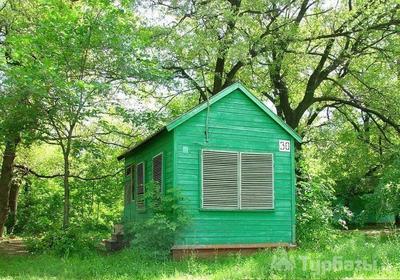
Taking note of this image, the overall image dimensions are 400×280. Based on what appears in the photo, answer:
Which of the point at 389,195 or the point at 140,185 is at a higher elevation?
the point at 140,185

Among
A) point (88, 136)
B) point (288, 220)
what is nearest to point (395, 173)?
point (288, 220)

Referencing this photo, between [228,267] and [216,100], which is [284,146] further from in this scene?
[228,267]

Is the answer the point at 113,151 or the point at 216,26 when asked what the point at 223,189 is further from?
the point at 113,151

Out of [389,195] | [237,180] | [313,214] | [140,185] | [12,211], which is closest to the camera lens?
[237,180]

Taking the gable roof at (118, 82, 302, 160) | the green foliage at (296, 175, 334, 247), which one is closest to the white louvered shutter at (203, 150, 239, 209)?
the gable roof at (118, 82, 302, 160)

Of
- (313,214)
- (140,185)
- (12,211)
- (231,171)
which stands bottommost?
(12,211)

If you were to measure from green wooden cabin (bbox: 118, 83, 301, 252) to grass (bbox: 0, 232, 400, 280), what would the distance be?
2.79 feet

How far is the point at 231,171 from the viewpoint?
1317 centimetres

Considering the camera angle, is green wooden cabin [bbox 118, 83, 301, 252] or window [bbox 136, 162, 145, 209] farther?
window [bbox 136, 162, 145, 209]

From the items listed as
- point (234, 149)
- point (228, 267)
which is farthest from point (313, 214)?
point (228, 267)

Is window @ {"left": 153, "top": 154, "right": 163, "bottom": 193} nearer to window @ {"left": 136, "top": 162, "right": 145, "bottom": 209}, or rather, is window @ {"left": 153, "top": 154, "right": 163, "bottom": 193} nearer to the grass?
window @ {"left": 136, "top": 162, "right": 145, "bottom": 209}

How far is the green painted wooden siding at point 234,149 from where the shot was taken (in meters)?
12.7

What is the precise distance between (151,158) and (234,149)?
114 inches

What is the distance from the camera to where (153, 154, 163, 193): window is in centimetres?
1363
